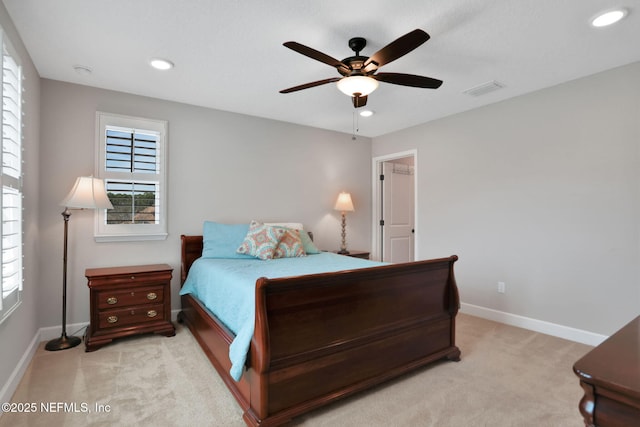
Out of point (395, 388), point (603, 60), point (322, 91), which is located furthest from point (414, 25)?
point (395, 388)

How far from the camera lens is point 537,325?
131 inches

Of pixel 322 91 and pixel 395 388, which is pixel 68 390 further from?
pixel 322 91

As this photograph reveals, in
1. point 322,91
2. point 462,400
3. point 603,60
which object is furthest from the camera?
point 322,91

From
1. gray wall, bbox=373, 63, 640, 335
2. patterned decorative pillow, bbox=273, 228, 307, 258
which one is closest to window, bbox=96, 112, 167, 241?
patterned decorative pillow, bbox=273, 228, 307, 258

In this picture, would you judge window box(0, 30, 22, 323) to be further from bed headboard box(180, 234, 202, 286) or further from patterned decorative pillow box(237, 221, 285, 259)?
patterned decorative pillow box(237, 221, 285, 259)

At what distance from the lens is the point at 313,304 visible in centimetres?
196

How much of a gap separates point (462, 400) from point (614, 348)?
1.51 meters

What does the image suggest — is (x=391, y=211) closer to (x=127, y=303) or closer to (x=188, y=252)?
(x=188, y=252)

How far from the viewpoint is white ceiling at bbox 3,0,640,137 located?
2.06 m

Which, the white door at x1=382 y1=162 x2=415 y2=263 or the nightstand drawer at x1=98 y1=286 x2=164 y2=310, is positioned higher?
the white door at x1=382 y1=162 x2=415 y2=263

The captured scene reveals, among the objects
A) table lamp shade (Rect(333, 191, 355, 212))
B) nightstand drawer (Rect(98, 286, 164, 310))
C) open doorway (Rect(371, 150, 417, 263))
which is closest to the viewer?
nightstand drawer (Rect(98, 286, 164, 310))

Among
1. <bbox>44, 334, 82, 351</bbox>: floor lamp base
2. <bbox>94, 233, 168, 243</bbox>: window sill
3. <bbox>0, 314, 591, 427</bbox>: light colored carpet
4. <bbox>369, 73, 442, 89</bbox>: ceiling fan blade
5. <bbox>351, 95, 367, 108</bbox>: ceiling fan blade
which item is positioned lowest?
<bbox>0, 314, 591, 427</bbox>: light colored carpet

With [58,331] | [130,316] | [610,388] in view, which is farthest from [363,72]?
[58,331]

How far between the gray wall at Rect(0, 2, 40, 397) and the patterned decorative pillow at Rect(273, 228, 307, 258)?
6.71 ft
